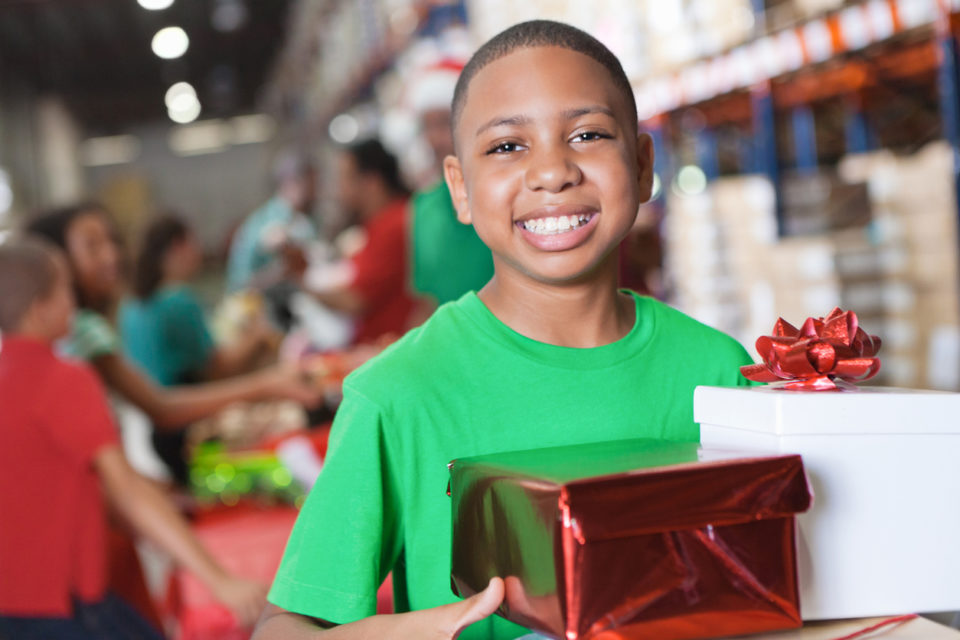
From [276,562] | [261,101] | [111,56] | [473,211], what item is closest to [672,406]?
[473,211]

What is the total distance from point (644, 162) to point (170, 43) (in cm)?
2203

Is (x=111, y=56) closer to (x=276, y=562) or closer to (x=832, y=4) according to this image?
(x=832, y=4)

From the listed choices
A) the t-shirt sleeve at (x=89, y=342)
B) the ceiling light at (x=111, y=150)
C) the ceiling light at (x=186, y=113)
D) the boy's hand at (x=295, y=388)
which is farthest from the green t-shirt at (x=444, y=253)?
the ceiling light at (x=111, y=150)

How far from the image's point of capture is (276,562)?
2623 millimetres

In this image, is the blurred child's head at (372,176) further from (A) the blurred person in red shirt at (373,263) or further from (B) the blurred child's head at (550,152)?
(B) the blurred child's head at (550,152)

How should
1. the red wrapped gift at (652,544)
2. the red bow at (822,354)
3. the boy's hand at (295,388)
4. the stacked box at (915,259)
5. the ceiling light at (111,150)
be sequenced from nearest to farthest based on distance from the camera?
the red wrapped gift at (652,544) < the red bow at (822,354) < the boy's hand at (295,388) < the stacked box at (915,259) < the ceiling light at (111,150)

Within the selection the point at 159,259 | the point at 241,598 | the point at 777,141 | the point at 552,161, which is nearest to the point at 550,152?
the point at 552,161

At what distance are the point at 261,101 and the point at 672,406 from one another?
99.0 ft

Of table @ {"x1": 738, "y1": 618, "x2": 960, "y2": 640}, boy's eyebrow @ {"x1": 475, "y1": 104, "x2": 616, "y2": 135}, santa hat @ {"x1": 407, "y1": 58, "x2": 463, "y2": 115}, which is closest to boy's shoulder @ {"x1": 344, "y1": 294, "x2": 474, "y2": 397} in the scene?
boy's eyebrow @ {"x1": 475, "y1": 104, "x2": 616, "y2": 135}

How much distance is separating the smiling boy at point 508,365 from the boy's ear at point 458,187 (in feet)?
0.23

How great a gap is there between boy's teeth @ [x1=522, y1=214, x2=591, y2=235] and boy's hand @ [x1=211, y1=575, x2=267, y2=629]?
1369 millimetres

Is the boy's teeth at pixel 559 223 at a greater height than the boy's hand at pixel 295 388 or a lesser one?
greater

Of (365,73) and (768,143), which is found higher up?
(365,73)

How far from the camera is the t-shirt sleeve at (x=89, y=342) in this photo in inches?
139
